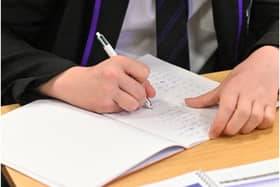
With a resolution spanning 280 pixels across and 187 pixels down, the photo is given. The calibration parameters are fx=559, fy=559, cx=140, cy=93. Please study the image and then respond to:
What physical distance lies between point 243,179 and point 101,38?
426mm

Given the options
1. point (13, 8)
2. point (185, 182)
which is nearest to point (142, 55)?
point (13, 8)

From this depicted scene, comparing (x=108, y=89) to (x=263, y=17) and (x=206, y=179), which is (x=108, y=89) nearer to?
(x=206, y=179)

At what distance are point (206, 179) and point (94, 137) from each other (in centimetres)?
19

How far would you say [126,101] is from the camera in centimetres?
87

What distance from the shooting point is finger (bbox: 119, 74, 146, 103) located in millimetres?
882

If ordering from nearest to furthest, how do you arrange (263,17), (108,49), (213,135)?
(213,135) → (108,49) → (263,17)

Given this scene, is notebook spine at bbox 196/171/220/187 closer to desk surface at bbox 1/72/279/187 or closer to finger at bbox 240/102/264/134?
desk surface at bbox 1/72/279/187

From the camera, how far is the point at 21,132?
0.84m

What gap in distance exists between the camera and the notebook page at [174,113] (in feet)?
2.73

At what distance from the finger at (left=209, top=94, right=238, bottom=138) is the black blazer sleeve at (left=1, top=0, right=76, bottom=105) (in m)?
0.28

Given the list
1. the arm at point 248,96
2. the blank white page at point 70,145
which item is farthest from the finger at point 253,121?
the blank white page at point 70,145

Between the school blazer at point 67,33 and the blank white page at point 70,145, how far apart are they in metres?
0.09

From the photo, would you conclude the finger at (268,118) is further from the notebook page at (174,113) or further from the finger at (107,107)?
the finger at (107,107)

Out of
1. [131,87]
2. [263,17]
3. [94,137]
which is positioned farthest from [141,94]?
[263,17]
